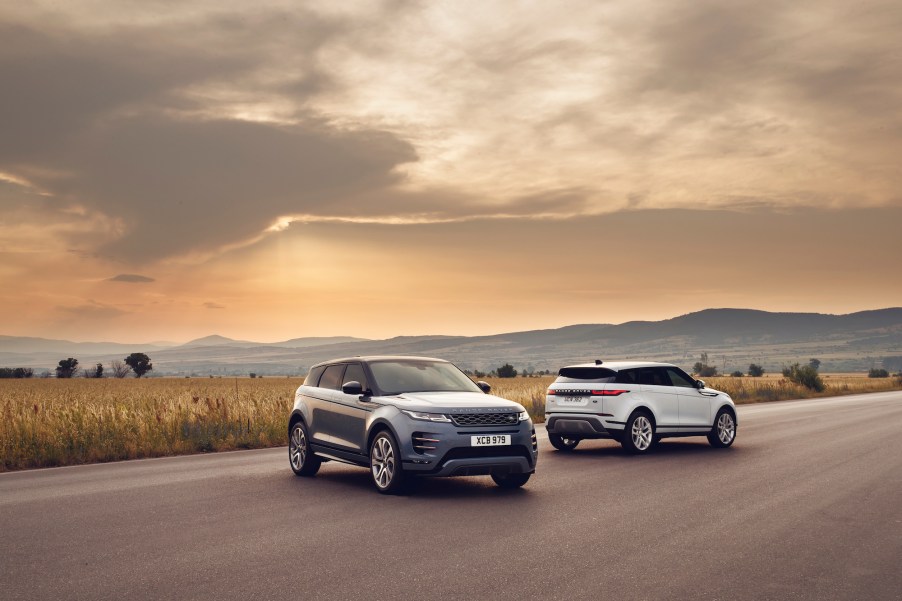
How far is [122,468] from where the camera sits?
1555 centimetres

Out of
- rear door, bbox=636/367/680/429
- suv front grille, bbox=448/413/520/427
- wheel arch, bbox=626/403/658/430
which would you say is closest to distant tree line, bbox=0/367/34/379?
rear door, bbox=636/367/680/429

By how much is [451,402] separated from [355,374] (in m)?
2.03

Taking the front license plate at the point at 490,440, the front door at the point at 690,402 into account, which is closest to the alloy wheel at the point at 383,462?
the front license plate at the point at 490,440

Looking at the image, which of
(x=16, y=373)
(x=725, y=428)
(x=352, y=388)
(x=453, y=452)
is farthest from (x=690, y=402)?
(x=16, y=373)

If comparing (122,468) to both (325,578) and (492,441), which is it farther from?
(325,578)

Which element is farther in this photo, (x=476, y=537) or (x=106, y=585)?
(x=476, y=537)

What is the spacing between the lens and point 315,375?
562 inches

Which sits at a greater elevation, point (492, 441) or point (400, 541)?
point (492, 441)

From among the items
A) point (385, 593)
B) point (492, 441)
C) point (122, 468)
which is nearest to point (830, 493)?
point (492, 441)

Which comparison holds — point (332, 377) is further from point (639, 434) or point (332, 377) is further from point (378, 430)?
point (639, 434)

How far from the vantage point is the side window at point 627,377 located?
57.7 ft

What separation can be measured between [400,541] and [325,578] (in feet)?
5.22

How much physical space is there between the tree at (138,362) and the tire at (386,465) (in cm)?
12070

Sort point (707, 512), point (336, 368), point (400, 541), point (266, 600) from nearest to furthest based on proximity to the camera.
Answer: point (266, 600) < point (400, 541) < point (707, 512) < point (336, 368)
